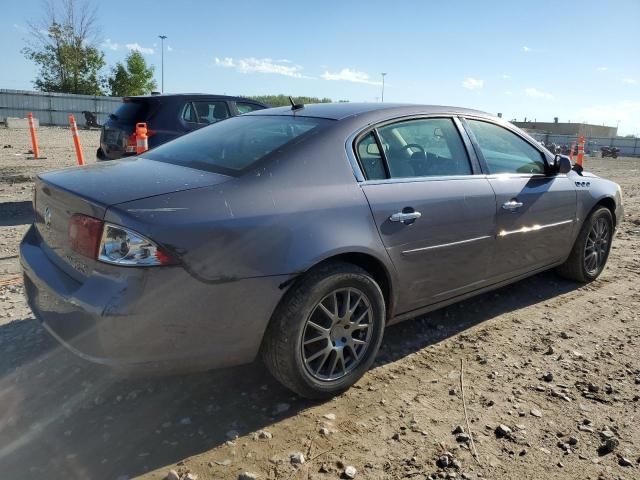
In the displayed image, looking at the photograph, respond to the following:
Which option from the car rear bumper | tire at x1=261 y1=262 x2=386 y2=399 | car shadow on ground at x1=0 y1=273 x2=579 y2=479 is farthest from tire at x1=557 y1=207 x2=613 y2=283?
the car rear bumper

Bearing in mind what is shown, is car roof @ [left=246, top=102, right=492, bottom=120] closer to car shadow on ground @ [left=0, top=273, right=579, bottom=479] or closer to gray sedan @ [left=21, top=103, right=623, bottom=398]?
gray sedan @ [left=21, top=103, right=623, bottom=398]

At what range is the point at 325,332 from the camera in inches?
110

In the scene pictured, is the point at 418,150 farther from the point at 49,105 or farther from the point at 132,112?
the point at 49,105

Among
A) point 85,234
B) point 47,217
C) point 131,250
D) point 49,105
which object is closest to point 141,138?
point 47,217

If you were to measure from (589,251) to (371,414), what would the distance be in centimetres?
313

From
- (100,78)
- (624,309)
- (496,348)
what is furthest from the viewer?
(100,78)

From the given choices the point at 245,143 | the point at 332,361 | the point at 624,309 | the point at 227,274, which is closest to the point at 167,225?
the point at 227,274

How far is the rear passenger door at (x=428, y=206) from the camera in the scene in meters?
3.03

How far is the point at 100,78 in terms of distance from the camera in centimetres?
4422

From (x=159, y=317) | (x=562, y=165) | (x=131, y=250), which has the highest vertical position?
(x=562, y=165)

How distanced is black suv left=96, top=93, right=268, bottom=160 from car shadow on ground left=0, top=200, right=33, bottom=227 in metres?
1.34

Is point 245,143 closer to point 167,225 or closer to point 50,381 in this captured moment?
point 167,225

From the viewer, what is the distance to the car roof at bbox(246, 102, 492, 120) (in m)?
3.27

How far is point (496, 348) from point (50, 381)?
2804 mm
